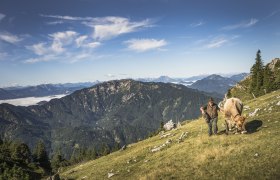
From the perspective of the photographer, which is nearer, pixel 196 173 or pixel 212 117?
pixel 196 173

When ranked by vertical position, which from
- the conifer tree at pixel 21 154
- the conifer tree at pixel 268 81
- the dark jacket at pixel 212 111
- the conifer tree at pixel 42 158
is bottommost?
the conifer tree at pixel 42 158

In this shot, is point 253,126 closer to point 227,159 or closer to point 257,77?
point 227,159

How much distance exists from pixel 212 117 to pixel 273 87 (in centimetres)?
8041

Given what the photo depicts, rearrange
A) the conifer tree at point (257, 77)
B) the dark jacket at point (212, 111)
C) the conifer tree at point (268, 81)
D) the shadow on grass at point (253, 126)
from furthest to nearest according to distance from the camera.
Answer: the conifer tree at point (257, 77) → the conifer tree at point (268, 81) → the dark jacket at point (212, 111) → the shadow on grass at point (253, 126)

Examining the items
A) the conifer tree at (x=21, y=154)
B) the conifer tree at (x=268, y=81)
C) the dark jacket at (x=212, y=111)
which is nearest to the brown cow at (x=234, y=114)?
the dark jacket at (x=212, y=111)

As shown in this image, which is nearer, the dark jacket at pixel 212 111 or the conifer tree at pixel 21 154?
the dark jacket at pixel 212 111

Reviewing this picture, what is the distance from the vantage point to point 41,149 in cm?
14675

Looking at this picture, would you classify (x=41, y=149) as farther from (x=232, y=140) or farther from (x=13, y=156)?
(x=232, y=140)

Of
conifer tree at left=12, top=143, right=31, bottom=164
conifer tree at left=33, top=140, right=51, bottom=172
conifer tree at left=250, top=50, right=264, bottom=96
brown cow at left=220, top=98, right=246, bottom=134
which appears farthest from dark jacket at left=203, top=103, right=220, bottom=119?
conifer tree at left=33, top=140, right=51, bottom=172

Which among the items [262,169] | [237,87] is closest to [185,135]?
[262,169]

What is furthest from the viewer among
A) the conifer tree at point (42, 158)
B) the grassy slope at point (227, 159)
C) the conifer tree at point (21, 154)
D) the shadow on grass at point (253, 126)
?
the conifer tree at point (42, 158)

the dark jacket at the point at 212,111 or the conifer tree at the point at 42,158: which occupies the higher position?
the dark jacket at the point at 212,111

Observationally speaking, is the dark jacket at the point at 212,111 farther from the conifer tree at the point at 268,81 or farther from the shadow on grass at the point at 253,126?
the conifer tree at the point at 268,81

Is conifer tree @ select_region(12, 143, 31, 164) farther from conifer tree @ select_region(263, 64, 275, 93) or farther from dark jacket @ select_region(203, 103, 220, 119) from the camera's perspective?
dark jacket @ select_region(203, 103, 220, 119)
